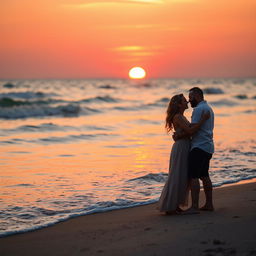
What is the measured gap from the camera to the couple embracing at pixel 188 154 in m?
6.43

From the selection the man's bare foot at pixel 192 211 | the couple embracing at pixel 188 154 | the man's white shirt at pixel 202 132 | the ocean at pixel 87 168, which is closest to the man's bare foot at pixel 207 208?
the couple embracing at pixel 188 154

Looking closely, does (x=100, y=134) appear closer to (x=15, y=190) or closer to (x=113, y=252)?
(x=15, y=190)

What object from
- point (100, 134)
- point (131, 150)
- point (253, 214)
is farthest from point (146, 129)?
point (253, 214)

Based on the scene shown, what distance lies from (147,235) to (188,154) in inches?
60.9

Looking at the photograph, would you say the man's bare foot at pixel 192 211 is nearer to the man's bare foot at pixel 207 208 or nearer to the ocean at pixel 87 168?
the man's bare foot at pixel 207 208

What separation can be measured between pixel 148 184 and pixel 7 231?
3673 millimetres

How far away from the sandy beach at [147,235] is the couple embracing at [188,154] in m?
0.25

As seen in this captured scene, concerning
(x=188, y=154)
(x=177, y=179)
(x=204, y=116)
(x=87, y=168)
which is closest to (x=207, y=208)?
(x=177, y=179)

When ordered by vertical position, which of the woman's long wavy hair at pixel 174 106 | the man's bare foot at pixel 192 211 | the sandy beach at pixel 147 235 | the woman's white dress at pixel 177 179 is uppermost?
the woman's long wavy hair at pixel 174 106

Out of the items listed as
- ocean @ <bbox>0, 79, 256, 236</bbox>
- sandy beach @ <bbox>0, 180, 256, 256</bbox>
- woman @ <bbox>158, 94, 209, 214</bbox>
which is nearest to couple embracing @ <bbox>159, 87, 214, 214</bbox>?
woman @ <bbox>158, 94, 209, 214</bbox>

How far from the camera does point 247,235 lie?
5.03m

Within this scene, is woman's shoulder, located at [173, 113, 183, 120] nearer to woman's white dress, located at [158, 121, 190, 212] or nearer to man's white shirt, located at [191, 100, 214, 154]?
man's white shirt, located at [191, 100, 214, 154]

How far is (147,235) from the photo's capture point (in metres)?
5.36

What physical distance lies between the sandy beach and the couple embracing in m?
0.25
